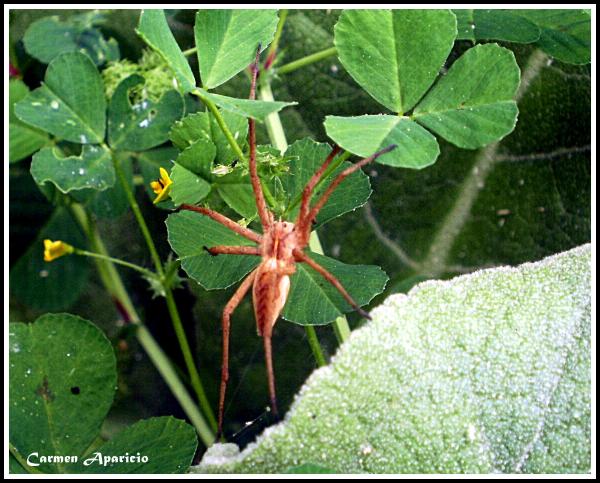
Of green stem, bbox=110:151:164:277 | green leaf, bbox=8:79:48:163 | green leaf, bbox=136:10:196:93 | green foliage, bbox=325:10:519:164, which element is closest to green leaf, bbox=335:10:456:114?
green foliage, bbox=325:10:519:164

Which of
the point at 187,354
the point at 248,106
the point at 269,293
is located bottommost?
the point at 187,354

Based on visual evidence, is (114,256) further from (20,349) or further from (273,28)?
(273,28)

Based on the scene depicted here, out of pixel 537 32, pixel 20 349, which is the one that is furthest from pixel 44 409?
pixel 537 32

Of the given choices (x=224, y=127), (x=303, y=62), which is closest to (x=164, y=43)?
(x=224, y=127)

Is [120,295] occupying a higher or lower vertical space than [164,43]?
lower

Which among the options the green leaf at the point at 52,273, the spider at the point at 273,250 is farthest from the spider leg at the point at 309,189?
the green leaf at the point at 52,273

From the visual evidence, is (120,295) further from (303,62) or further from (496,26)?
(496,26)
